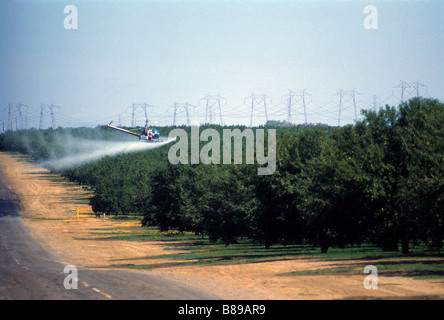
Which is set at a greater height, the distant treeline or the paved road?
the distant treeline

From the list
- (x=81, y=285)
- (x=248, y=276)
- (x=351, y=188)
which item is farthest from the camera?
(x=351, y=188)

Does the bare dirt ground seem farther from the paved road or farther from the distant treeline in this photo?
the distant treeline

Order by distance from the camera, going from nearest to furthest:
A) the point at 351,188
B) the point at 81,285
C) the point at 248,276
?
the point at 81,285 → the point at 248,276 → the point at 351,188

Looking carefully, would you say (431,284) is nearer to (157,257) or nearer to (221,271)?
(221,271)

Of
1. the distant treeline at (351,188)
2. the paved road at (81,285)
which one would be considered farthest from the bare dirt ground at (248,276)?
the distant treeline at (351,188)

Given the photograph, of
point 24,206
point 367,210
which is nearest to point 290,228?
point 367,210

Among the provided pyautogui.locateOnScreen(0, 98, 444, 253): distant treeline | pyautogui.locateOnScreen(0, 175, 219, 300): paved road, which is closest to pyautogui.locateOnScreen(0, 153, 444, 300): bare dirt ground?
pyautogui.locateOnScreen(0, 175, 219, 300): paved road

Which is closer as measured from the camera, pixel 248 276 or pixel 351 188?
pixel 248 276

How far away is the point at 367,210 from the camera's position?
41156 millimetres

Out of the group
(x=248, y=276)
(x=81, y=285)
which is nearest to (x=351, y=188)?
(x=248, y=276)

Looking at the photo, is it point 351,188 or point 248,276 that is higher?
point 351,188

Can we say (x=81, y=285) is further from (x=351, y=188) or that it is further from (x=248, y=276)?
(x=351, y=188)

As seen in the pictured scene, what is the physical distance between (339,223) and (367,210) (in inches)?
148

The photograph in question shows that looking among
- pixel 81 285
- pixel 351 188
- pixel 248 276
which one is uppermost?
pixel 351 188
